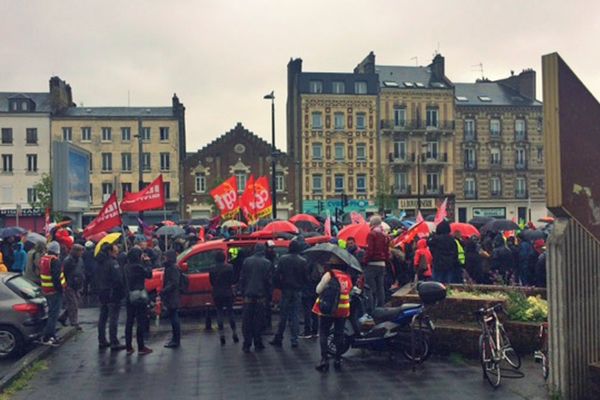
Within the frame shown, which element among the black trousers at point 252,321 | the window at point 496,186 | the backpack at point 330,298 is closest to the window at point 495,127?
the window at point 496,186

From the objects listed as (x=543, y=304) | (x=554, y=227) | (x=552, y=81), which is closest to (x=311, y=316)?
(x=543, y=304)

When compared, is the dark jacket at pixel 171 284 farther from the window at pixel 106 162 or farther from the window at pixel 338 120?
the window at pixel 106 162

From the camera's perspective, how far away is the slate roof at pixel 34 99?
5300cm

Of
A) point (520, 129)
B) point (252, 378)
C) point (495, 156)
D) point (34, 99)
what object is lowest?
point (252, 378)

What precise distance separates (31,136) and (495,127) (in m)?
39.0

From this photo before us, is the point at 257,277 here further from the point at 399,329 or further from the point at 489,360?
the point at 489,360

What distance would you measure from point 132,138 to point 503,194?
32194 millimetres

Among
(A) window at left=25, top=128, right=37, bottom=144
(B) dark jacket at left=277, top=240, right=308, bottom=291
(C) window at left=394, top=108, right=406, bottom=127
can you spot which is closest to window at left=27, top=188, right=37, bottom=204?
(A) window at left=25, top=128, right=37, bottom=144

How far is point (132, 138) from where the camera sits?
53.8m

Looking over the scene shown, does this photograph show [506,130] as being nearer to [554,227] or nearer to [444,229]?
[444,229]

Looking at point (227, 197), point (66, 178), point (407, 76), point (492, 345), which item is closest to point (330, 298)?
point (492, 345)

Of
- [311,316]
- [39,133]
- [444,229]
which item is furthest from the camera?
[39,133]

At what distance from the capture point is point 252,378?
342 inches

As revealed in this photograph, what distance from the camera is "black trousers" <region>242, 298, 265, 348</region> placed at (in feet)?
34.4
